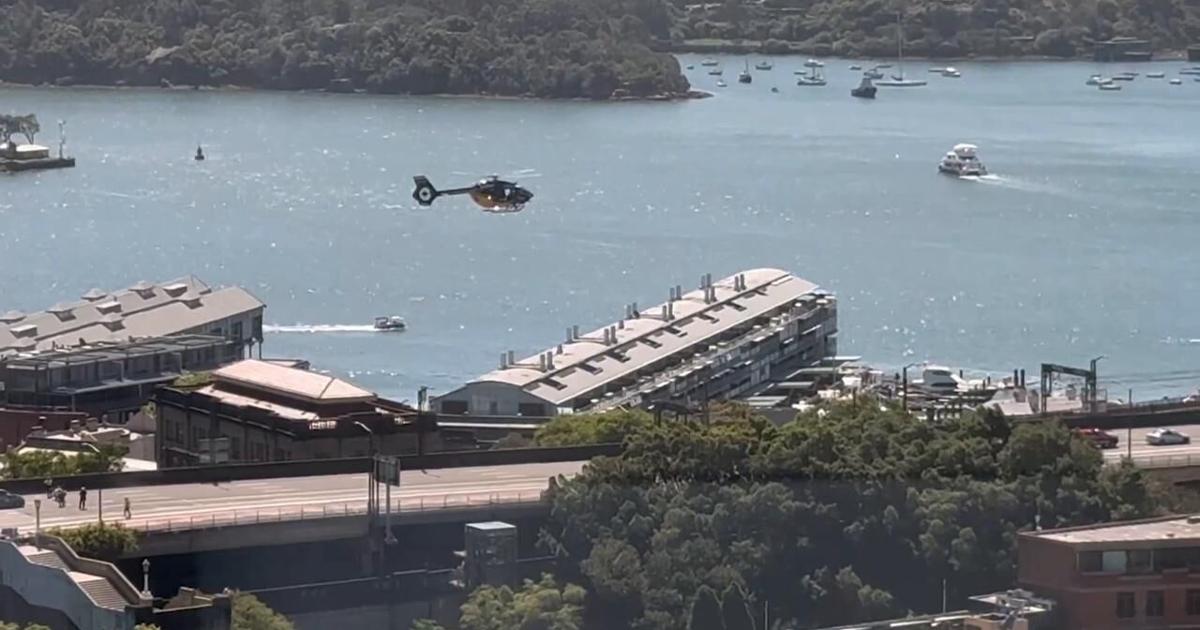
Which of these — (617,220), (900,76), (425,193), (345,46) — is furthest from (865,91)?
(425,193)

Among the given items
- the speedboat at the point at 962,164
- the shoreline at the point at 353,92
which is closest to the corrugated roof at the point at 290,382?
the speedboat at the point at 962,164

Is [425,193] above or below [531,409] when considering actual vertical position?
above

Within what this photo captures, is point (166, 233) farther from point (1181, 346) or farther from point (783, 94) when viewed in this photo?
point (783, 94)

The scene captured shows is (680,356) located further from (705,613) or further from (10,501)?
(705,613)

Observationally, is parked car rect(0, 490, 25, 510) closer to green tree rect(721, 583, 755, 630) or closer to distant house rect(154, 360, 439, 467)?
distant house rect(154, 360, 439, 467)

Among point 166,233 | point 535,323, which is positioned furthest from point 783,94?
point 535,323

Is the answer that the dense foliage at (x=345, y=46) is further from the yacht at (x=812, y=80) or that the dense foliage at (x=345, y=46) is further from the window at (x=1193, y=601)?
the window at (x=1193, y=601)

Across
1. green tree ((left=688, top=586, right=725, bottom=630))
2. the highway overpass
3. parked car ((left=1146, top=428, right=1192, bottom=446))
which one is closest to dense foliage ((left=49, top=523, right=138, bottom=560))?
the highway overpass
